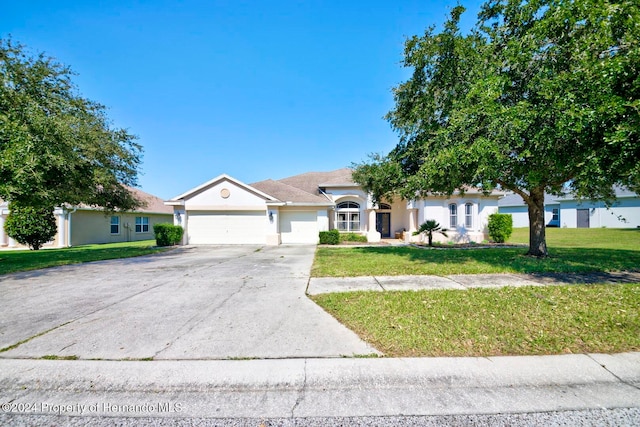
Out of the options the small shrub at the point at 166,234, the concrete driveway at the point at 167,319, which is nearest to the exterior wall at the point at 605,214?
the concrete driveway at the point at 167,319

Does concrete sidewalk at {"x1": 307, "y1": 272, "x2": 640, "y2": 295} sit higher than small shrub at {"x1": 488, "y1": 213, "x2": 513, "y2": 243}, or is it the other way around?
small shrub at {"x1": 488, "y1": 213, "x2": 513, "y2": 243}

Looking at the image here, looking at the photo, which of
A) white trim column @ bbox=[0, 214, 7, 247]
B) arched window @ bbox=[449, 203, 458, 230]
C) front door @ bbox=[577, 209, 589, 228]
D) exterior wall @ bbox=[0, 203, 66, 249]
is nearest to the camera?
arched window @ bbox=[449, 203, 458, 230]

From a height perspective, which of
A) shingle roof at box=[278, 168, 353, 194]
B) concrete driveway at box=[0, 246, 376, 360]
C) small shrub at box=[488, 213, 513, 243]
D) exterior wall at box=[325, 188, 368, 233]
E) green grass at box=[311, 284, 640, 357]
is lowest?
concrete driveway at box=[0, 246, 376, 360]

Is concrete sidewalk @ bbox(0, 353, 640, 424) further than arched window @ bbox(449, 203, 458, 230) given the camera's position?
No

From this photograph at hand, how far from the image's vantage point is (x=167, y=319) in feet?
15.8

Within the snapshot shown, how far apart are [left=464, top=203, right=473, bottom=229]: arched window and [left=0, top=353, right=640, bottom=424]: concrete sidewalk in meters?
16.4

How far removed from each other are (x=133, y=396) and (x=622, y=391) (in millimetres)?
5038

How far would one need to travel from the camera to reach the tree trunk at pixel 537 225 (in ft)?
33.9

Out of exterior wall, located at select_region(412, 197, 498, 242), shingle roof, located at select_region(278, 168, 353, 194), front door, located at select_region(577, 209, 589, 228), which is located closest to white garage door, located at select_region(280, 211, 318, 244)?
shingle roof, located at select_region(278, 168, 353, 194)

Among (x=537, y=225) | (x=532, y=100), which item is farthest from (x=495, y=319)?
(x=537, y=225)

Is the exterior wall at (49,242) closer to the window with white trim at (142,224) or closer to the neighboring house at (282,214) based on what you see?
the window with white trim at (142,224)

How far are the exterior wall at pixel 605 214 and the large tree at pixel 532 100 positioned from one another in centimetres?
2264

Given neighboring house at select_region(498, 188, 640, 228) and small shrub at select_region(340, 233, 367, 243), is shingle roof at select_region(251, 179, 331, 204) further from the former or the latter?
neighboring house at select_region(498, 188, 640, 228)

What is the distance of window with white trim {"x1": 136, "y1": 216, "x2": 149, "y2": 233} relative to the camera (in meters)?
25.5
